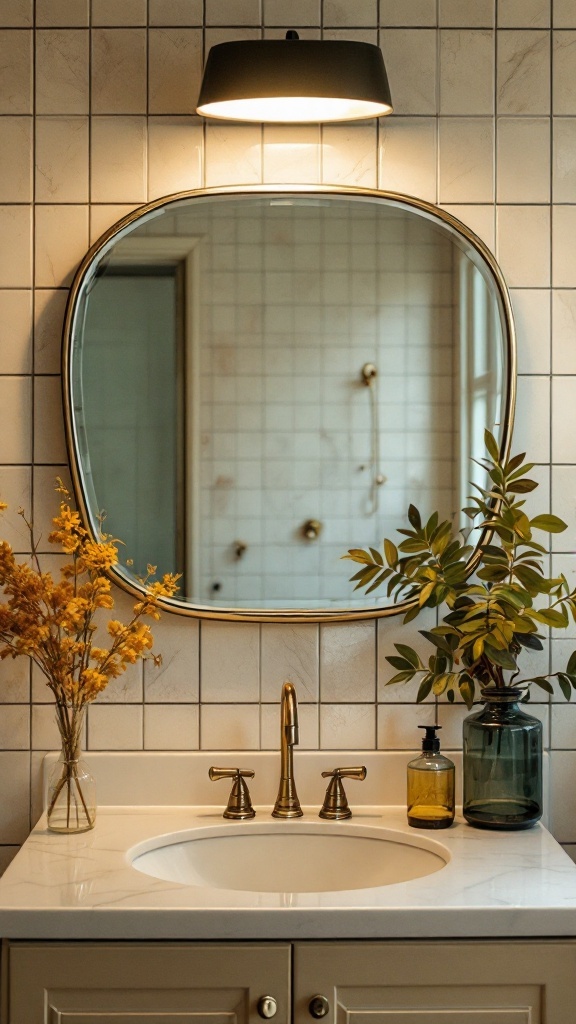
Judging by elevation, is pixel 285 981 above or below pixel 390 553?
below

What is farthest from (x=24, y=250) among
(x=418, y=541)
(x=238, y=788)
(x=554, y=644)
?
(x=554, y=644)

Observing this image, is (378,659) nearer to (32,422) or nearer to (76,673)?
(76,673)

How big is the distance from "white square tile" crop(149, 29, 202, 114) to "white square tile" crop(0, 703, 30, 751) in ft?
3.39

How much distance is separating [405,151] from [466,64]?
0.57 ft

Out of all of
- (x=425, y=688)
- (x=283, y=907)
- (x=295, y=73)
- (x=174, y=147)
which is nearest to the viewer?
(x=283, y=907)

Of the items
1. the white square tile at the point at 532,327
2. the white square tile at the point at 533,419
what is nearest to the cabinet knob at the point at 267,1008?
the white square tile at the point at 533,419

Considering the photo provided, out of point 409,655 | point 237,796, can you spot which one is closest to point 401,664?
point 409,655

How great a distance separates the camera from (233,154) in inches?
74.7

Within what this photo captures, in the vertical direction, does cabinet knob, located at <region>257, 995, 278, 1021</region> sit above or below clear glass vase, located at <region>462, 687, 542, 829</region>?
below

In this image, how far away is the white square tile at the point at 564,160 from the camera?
1.91 meters

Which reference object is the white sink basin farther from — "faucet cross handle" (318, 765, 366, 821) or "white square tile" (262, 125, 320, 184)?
"white square tile" (262, 125, 320, 184)

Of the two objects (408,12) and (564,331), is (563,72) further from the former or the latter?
(564,331)

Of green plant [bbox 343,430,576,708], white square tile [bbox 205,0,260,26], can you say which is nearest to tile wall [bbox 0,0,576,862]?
white square tile [bbox 205,0,260,26]

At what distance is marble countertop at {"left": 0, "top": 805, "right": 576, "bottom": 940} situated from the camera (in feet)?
4.63
